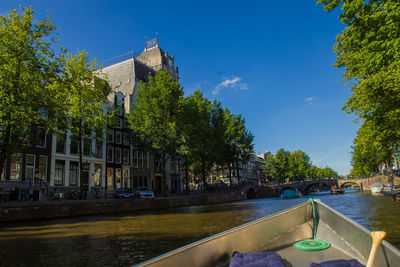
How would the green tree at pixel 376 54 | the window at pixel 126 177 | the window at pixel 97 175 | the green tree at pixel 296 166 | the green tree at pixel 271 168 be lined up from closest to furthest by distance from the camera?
the green tree at pixel 376 54, the window at pixel 97 175, the window at pixel 126 177, the green tree at pixel 271 168, the green tree at pixel 296 166

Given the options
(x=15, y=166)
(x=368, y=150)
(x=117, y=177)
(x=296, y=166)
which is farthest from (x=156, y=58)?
(x=296, y=166)

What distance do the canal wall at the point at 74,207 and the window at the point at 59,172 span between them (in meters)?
9.27

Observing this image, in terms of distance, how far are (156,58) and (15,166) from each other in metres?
33.3

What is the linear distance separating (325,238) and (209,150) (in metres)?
30.2

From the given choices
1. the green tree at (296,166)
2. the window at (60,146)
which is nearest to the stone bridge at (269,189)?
the green tree at (296,166)

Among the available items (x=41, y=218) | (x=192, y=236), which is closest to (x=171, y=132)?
(x=41, y=218)

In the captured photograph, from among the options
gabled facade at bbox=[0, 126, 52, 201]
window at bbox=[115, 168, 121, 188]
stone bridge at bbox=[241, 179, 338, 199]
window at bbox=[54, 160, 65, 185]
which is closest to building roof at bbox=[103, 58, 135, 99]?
window at bbox=[115, 168, 121, 188]

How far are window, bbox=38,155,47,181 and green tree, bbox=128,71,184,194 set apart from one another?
8.84 m

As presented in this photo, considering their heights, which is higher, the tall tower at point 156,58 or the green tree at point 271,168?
the tall tower at point 156,58

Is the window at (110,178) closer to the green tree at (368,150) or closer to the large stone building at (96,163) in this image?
the large stone building at (96,163)

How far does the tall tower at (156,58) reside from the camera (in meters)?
49.3

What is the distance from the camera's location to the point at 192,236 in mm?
8711

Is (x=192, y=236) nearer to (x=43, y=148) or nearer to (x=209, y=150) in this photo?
(x=43, y=148)

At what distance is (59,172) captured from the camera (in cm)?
2608
